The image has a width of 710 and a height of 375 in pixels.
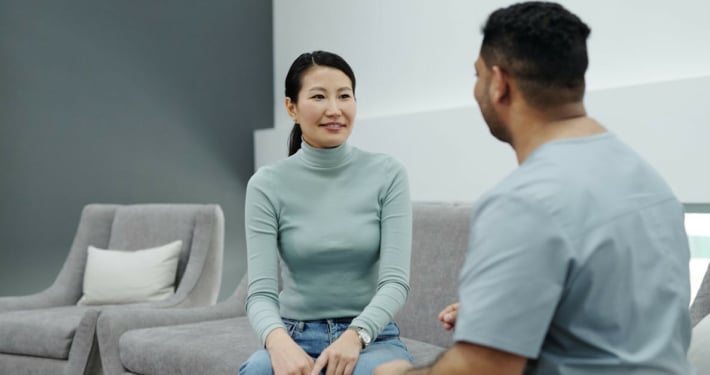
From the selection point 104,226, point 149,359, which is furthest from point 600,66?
point 104,226

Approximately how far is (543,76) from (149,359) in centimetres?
200

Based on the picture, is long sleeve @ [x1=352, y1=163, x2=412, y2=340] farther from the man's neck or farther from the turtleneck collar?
the man's neck

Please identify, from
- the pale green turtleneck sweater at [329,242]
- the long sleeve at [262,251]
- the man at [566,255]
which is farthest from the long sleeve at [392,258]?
the man at [566,255]

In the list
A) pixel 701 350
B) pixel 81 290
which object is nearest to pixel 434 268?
pixel 701 350

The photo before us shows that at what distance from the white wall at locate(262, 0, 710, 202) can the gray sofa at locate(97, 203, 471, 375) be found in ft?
2.81

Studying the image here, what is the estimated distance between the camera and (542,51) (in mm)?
1049

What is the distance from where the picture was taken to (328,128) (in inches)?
78.4

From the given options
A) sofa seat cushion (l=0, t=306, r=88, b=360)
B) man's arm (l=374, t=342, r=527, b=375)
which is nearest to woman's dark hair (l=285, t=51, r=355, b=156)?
man's arm (l=374, t=342, r=527, b=375)

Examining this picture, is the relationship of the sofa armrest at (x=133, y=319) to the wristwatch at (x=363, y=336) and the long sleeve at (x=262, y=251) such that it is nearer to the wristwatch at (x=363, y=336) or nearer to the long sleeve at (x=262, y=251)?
the long sleeve at (x=262, y=251)

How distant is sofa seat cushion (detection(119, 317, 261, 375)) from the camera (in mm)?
2416

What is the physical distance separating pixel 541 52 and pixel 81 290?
10.5 ft

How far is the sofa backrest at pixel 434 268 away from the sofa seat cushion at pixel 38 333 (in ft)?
4.23

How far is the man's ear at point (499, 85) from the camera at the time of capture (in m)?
1.07

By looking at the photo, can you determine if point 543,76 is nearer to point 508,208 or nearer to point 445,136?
point 508,208
